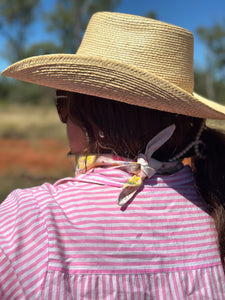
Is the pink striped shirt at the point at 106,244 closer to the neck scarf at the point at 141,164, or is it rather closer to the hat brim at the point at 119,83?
the neck scarf at the point at 141,164

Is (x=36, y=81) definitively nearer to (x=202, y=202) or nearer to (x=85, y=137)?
(x=85, y=137)

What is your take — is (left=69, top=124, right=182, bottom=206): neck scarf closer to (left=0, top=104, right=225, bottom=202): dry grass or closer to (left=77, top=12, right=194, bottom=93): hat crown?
(left=77, top=12, right=194, bottom=93): hat crown

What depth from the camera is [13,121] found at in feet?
46.5

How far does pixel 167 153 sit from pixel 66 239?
53 centimetres

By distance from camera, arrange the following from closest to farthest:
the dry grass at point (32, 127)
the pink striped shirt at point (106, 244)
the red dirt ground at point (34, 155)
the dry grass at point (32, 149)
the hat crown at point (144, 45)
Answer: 1. the pink striped shirt at point (106, 244)
2. the hat crown at point (144, 45)
3. the dry grass at point (32, 149)
4. the red dirt ground at point (34, 155)
5. the dry grass at point (32, 127)

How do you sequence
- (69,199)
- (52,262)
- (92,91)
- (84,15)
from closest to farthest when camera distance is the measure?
(52,262)
(69,199)
(92,91)
(84,15)

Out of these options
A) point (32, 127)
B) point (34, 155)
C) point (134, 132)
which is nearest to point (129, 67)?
point (134, 132)

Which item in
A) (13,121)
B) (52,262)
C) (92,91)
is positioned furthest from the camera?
(13,121)

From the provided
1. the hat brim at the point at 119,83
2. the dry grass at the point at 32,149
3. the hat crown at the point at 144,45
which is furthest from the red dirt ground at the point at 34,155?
the hat brim at the point at 119,83

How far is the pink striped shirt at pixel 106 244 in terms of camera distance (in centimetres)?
97

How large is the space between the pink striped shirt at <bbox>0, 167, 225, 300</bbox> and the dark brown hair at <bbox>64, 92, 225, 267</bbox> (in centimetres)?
10

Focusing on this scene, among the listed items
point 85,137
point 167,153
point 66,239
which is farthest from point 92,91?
point 66,239

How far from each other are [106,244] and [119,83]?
52 cm

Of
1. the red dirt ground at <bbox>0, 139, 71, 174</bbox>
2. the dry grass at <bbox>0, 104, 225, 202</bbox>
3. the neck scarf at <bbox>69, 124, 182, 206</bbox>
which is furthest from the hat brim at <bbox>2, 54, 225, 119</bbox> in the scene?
the red dirt ground at <bbox>0, 139, 71, 174</bbox>
